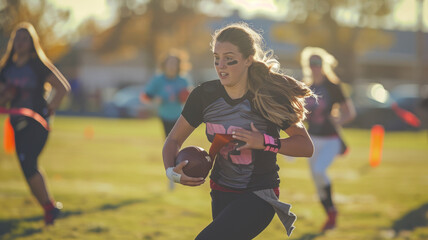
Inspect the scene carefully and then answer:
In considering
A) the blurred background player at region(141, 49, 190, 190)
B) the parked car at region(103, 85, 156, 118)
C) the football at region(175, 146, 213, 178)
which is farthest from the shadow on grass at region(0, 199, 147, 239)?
the parked car at region(103, 85, 156, 118)

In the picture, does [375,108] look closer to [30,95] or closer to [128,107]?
[128,107]

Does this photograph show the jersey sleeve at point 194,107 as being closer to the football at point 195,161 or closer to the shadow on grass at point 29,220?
the football at point 195,161

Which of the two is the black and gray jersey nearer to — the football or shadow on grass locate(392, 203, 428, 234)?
the football

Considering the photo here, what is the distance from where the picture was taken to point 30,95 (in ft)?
23.6

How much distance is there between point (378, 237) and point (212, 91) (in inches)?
157

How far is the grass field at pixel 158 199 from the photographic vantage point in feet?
24.8

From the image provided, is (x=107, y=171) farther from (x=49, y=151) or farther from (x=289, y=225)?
(x=289, y=225)

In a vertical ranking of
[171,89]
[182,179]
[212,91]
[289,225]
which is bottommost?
[171,89]

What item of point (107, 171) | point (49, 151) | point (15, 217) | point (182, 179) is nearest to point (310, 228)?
point (15, 217)

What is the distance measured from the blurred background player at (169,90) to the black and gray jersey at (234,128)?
614 cm

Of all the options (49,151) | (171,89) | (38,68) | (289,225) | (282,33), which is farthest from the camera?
(282,33)

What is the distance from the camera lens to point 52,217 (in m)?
7.36

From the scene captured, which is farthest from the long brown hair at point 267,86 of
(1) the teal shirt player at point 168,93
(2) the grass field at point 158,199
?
(1) the teal shirt player at point 168,93

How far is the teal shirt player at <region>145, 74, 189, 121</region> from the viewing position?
1066 centimetres
